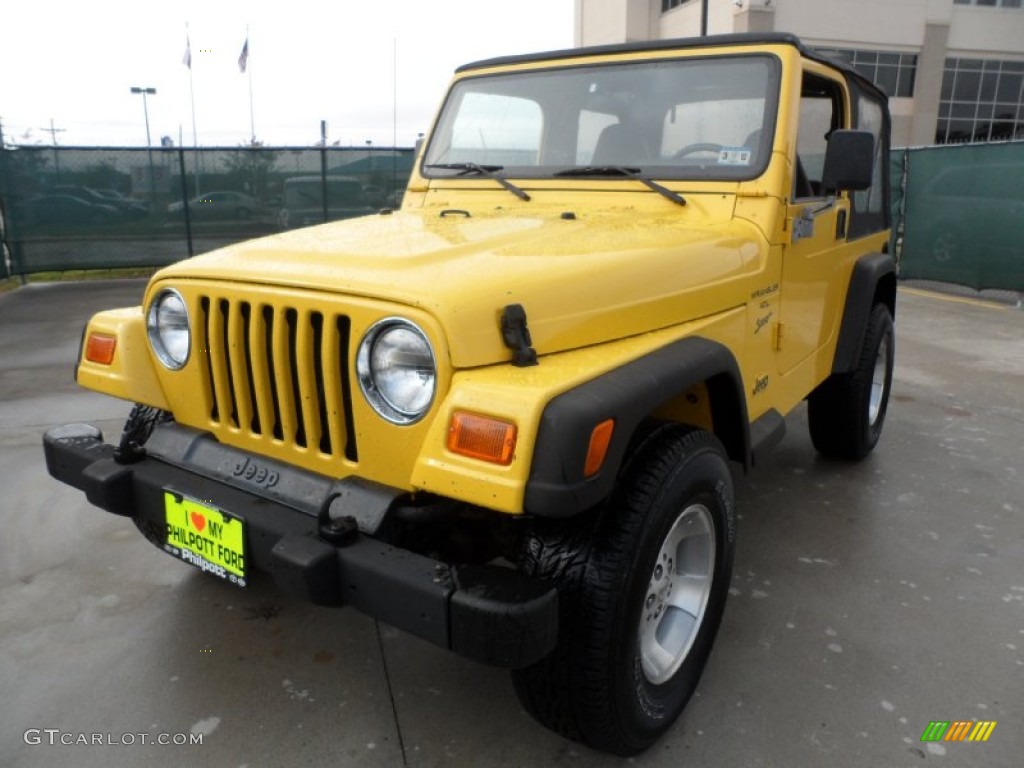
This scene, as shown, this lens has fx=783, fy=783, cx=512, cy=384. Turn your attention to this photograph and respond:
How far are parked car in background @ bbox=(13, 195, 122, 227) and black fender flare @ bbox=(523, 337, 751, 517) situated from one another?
1151 cm

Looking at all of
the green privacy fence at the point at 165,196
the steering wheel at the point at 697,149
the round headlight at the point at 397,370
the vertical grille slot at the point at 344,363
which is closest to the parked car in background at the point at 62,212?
the green privacy fence at the point at 165,196

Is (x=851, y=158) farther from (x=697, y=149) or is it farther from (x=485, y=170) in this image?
(x=485, y=170)

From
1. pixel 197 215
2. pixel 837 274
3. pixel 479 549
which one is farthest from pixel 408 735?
pixel 197 215

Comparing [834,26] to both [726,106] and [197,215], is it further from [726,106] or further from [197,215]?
[726,106]

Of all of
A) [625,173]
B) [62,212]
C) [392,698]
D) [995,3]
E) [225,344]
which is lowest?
[392,698]

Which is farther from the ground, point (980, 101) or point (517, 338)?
point (980, 101)

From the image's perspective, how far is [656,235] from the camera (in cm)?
256

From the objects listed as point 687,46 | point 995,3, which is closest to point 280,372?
point 687,46

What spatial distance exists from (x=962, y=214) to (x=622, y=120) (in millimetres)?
9042

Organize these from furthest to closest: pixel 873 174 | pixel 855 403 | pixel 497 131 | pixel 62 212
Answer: pixel 62 212
pixel 855 403
pixel 873 174
pixel 497 131

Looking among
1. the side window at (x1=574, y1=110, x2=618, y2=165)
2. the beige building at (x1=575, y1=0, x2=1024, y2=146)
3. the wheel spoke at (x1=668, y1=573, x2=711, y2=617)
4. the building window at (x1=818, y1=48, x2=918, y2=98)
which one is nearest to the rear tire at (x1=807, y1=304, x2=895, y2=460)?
the side window at (x1=574, y1=110, x2=618, y2=165)

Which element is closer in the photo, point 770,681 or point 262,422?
point 262,422

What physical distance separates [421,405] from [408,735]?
1.07m

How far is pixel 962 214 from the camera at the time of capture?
10.3m
